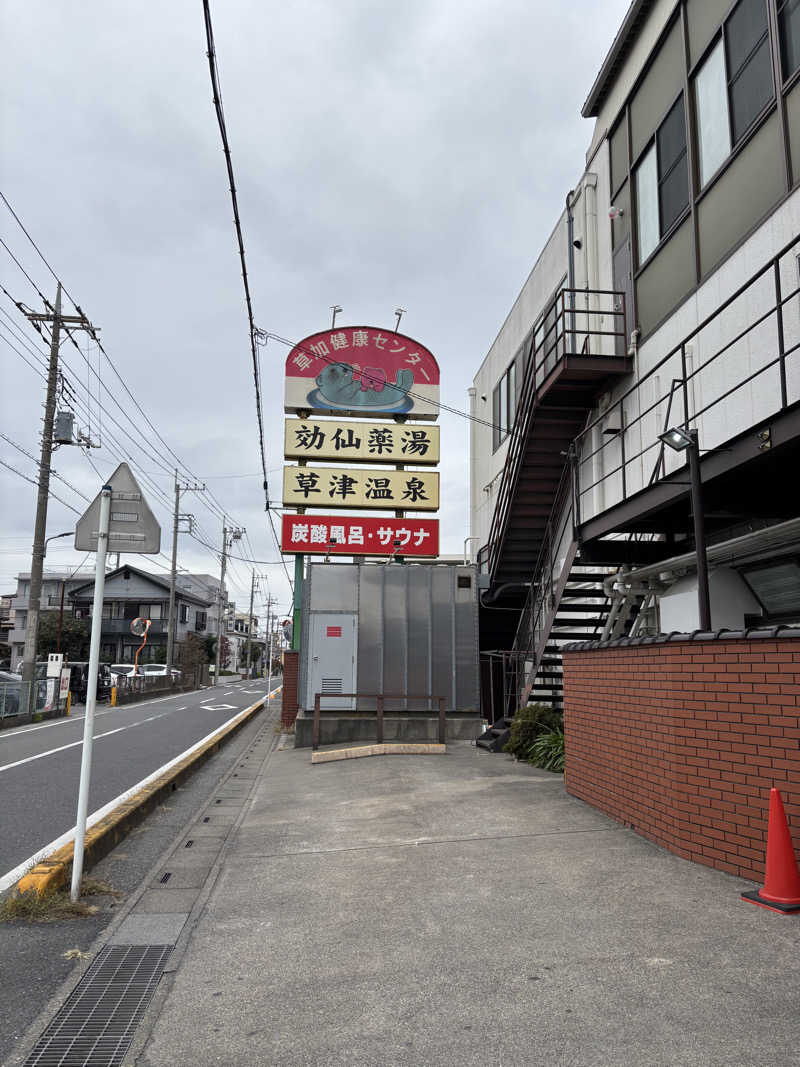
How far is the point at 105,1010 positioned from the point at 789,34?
408 inches

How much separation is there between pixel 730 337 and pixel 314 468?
1147cm

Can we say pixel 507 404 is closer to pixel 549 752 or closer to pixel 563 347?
pixel 563 347

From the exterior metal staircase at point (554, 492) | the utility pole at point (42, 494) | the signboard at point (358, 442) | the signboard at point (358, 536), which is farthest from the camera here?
the utility pole at point (42, 494)

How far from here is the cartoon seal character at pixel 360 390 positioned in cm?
1892

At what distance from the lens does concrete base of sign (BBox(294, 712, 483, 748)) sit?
47.1 feet

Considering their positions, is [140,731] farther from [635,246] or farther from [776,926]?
[776,926]

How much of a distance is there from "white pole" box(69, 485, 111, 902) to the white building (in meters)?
5.68

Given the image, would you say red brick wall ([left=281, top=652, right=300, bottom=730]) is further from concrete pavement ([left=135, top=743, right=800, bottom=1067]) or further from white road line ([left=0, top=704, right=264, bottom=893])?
concrete pavement ([left=135, top=743, right=800, bottom=1067])

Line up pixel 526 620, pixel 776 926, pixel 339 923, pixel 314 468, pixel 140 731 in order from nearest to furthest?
pixel 776 926, pixel 339 923, pixel 526 620, pixel 140 731, pixel 314 468

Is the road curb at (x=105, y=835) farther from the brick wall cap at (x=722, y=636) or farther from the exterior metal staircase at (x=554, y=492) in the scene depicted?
the exterior metal staircase at (x=554, y=492)

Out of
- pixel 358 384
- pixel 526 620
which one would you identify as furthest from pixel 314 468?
pixel 526 620

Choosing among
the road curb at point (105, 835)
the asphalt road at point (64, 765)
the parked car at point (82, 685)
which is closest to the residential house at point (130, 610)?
the parked car at point (82, 685)

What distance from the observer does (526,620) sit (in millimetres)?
14305

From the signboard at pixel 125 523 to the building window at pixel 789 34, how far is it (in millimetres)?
7913
